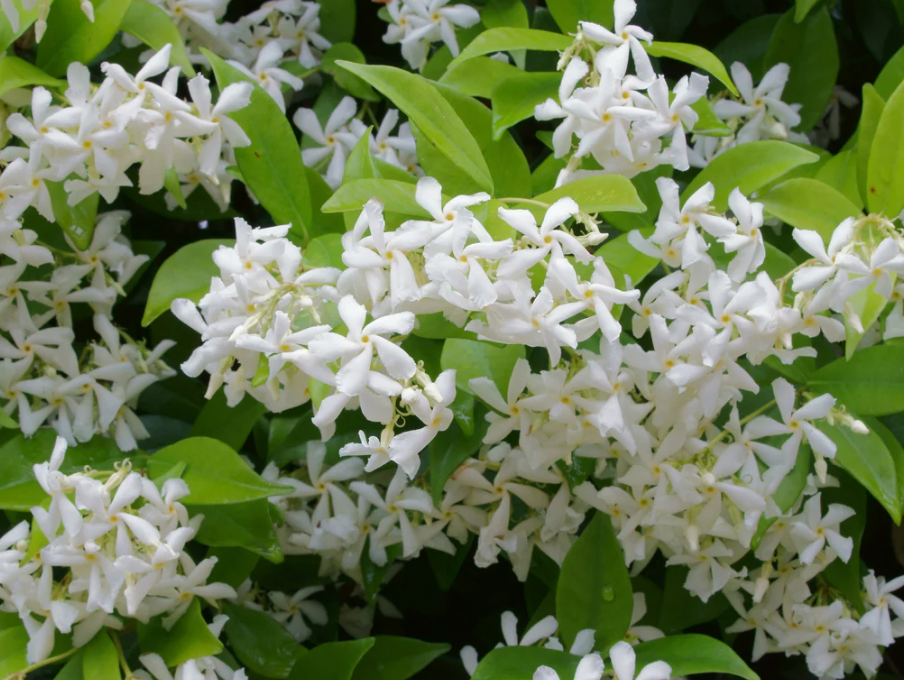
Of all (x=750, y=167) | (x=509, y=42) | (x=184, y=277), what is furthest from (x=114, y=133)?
(x=750, y=167)

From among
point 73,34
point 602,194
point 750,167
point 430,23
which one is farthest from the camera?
point 430,23

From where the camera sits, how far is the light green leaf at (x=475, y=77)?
0.97 metres

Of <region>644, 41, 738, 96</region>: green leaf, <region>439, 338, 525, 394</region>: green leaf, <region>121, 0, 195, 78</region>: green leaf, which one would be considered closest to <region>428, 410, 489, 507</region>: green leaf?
<region>439, 338, 525, 394</region>: green leaf

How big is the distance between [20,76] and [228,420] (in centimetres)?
44

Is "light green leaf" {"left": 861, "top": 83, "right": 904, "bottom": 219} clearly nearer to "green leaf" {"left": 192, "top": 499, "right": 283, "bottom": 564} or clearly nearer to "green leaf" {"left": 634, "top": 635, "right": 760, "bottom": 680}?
"green leaf" {"left": 634, "top": 635, "right": 760, "bottom": 680}

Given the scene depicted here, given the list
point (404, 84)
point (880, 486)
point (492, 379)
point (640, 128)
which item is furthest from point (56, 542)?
point (880, 486)

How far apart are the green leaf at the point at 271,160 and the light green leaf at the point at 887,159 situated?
0.57 metres

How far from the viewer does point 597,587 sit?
935 mm

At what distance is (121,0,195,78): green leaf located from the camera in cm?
103

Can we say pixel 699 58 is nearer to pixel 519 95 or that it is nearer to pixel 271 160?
pixel 519 95

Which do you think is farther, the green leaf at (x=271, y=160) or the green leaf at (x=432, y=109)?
the green leaf at (x=271, y=160)

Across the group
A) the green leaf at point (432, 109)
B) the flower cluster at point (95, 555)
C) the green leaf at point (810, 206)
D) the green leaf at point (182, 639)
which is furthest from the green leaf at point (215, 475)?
the green leaf at point (810, 206)

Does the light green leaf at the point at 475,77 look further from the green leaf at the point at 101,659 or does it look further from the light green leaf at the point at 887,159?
the green leaf at the point at 101,659

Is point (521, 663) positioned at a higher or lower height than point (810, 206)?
lower
